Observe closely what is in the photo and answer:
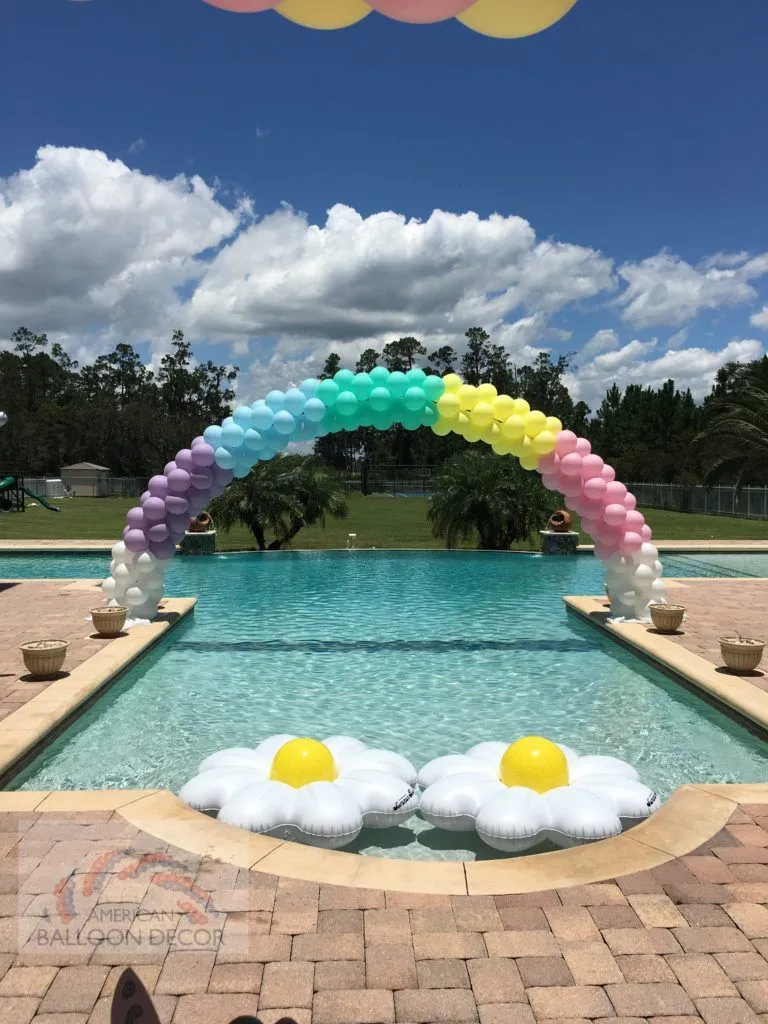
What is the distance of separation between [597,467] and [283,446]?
14.2ft

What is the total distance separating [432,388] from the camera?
10812 millimetres

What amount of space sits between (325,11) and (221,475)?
837 cm

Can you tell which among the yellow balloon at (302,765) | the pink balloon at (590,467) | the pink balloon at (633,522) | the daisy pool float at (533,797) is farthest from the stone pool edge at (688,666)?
the yellow balloon at (302,765)

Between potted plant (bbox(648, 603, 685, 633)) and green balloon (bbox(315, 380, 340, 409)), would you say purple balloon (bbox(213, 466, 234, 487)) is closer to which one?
green balloon (bbox(315, 380, 340, 409))

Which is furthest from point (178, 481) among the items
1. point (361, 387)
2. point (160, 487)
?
point (361, 387)

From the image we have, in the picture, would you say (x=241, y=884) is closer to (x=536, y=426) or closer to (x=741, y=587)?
(x=536, y=426)

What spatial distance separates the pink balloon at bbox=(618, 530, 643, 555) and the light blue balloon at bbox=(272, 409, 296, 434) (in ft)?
15.9

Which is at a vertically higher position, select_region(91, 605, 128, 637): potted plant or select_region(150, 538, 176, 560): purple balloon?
select_region(150, 538, 176, 560): purple balloon

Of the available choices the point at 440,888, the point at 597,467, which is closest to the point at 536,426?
the point at 597,467

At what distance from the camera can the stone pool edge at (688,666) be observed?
7.57 m

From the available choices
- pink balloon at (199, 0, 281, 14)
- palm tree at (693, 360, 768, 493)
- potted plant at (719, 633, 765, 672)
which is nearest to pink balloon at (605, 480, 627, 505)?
potted plant at (719, 633, 765, 672)

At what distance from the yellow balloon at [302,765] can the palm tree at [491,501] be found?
58.1 ft

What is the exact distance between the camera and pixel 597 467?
11.2 meters

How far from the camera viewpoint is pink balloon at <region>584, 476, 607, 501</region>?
36.4 feet
